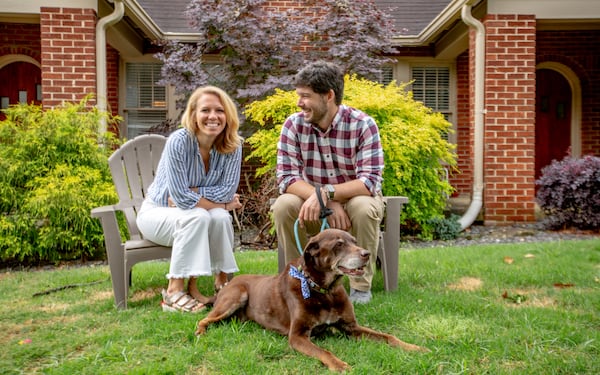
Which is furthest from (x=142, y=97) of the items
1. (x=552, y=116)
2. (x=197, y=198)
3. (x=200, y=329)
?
(x=200, y=329)

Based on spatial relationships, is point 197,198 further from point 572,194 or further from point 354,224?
point 572,194

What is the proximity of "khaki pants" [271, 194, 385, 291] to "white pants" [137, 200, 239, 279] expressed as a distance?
15.4 inches

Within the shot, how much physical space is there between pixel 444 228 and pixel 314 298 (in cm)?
468

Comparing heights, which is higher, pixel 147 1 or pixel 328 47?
pixel 147 1

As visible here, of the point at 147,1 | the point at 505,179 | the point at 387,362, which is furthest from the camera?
the point at 147,1

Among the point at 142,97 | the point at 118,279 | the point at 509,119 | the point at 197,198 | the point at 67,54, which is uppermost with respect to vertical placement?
the point at 67,54

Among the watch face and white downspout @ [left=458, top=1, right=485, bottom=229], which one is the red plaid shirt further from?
white downspout @ [left=458, top=1, right=485, bottom=229]

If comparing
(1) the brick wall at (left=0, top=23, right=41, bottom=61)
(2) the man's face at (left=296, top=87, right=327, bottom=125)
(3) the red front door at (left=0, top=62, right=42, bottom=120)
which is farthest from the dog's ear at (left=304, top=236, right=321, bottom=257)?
(3) the red front door at (left=0, top=62, right=42, bottom=120)

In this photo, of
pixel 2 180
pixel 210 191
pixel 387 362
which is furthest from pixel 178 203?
pixel 2 180

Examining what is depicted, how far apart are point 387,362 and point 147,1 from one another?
975 centimetres

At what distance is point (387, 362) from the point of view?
2.68 metres

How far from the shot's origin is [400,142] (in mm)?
6566

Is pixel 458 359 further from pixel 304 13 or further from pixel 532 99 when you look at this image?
pixel 304 13

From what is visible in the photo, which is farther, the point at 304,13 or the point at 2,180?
the point at 304,13
